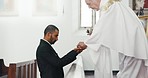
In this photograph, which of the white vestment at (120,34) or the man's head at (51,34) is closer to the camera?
the white vestment at (120,34)

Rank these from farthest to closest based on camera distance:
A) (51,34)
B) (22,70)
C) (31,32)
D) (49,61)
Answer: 1. (31,32)
2. (22,70)
3. (51,34)
4. (49,61)

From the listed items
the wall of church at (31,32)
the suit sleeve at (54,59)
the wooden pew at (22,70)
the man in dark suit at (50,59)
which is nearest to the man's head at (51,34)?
the man in dark suit at (50,59)

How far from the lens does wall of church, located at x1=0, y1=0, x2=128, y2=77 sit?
5.80 m

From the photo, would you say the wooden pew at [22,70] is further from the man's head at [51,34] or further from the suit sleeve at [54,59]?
the man's head at [51,34]

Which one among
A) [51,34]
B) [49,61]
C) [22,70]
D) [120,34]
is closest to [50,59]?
[49,61]

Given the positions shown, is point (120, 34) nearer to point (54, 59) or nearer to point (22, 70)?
point (54, 59)

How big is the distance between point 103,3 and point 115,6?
191 mm

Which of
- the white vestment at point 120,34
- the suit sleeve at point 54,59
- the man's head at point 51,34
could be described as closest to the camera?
the white vestment at point 120,34

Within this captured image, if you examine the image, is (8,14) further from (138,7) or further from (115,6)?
(115,6)

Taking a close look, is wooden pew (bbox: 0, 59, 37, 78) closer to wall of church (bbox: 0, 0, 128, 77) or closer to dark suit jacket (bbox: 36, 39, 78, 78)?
dark suit jacket (bbox: 36, 39, 78, 78)

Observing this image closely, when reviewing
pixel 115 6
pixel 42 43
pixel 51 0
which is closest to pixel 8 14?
pixel 51 0

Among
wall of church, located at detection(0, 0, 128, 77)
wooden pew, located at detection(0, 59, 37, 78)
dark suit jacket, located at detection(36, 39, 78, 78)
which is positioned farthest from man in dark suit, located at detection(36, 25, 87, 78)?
wall of church, located at detection(0, 0, 128, 77)

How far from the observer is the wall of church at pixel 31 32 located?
19.0 ft

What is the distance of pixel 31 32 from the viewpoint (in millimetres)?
5844
